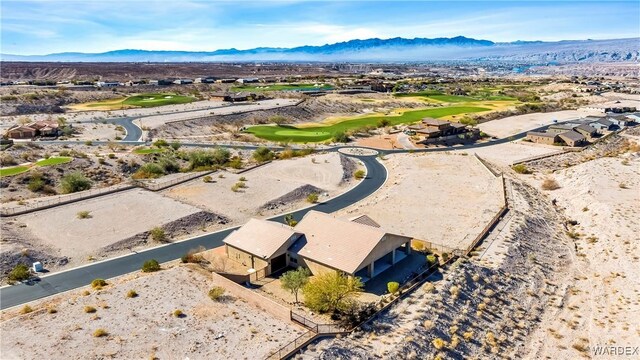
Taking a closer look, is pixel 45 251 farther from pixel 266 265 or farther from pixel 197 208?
pixel 266 265

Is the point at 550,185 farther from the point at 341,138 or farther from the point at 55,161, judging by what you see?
the point at 55,161

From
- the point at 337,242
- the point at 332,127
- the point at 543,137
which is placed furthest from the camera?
the point at 332,127

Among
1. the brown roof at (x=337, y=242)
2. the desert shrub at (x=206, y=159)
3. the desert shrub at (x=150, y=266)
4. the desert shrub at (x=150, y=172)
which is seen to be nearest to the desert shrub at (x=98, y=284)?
the desert shrub at (x=150, y=266)

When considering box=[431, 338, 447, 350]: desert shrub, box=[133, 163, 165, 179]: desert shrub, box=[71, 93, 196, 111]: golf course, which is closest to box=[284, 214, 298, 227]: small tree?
box=[431, 338, 447, 350]: desert shrub

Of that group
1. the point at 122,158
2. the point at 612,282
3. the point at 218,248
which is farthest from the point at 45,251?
the point at 612,282

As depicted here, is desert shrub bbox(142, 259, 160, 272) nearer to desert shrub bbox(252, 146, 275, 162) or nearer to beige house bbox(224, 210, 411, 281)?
beige house bbox(224, 210, 411, 281)

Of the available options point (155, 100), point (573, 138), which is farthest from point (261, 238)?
point (155, 100)
